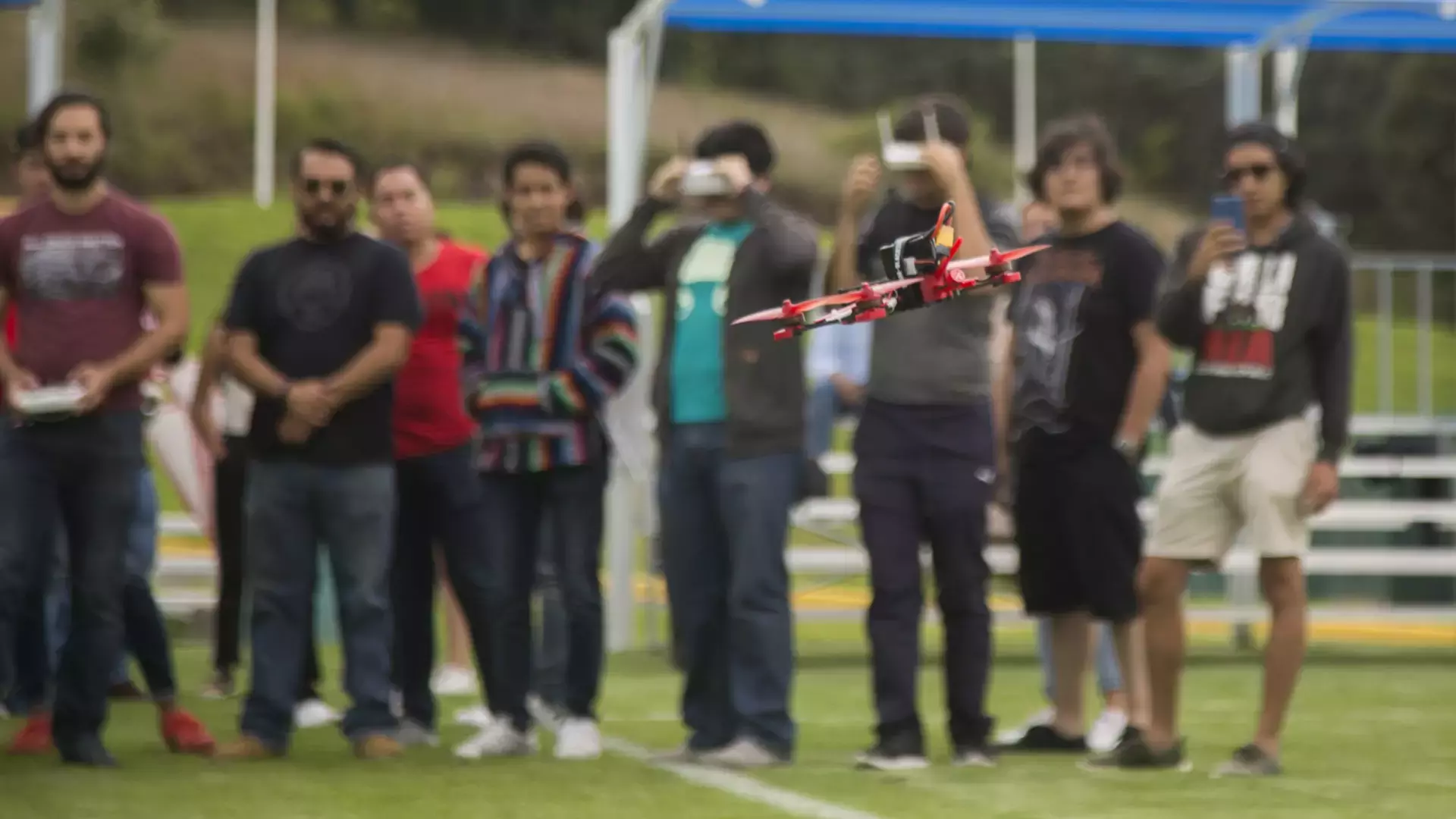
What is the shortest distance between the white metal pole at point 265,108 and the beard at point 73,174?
26301mm

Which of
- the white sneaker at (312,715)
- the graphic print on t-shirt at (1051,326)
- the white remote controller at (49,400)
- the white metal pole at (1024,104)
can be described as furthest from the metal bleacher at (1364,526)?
the white metal pole at (1024,104)

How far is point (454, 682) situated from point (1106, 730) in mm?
3123

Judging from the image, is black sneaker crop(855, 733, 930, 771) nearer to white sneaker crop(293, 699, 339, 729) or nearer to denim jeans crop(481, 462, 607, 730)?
denim jeans crop(481, 462, 607, 730)

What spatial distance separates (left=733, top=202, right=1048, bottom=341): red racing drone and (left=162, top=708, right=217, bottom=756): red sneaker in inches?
143

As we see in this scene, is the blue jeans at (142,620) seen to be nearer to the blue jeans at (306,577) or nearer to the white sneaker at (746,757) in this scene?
the blue jeans at (306,577)

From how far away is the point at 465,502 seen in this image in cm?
802

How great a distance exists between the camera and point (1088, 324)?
764cm

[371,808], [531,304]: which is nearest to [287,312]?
[531,304]

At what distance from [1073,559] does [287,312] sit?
254 centimetres

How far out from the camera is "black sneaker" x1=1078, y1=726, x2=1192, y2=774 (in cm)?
715

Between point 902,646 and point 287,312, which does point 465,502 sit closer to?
point 287,312

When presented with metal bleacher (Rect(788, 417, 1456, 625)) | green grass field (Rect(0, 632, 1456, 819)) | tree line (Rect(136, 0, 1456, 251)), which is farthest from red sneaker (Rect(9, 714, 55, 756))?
tree line (Rect(136, 0, 1456, 251))

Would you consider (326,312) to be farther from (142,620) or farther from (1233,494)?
(1233,494)

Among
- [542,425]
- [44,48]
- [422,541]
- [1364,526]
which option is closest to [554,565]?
[542,425]
